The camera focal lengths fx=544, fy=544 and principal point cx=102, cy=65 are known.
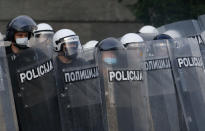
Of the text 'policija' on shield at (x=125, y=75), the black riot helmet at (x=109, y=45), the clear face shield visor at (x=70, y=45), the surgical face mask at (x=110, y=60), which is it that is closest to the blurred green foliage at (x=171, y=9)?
the clear face shield visor at (x=70, y=45)

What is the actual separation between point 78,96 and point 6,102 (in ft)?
3.09

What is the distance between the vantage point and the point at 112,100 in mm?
5734

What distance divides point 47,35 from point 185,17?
572 centimetres

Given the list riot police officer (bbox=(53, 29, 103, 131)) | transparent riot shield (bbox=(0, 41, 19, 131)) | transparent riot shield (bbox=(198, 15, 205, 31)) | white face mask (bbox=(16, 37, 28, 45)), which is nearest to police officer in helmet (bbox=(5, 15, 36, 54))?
white face mask (bbox=(16, 37, 28, 45))

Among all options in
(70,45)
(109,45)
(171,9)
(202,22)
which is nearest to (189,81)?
(109,45)

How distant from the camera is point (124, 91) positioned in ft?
19.2

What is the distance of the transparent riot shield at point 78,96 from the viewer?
222 inches

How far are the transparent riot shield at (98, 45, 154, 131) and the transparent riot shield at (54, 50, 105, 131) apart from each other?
90 mm

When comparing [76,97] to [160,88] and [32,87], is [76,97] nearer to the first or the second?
[32,87]

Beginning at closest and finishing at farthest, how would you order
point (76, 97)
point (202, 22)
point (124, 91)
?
point (76, 97) < point (124, 91) < point (202, 22)

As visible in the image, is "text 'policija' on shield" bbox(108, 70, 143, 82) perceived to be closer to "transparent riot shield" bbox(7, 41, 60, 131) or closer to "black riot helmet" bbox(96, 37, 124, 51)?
"black riot helmet" bbox(96, 37, 124, 51)

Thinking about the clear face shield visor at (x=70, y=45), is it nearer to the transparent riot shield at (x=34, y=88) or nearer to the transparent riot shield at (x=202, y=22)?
the transparent riot shield at (x=34, y=88)

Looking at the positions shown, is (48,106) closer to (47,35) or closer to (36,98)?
(36,98)

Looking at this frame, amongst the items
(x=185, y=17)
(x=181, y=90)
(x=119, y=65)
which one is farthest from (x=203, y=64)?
→ (x=185, y=17)
